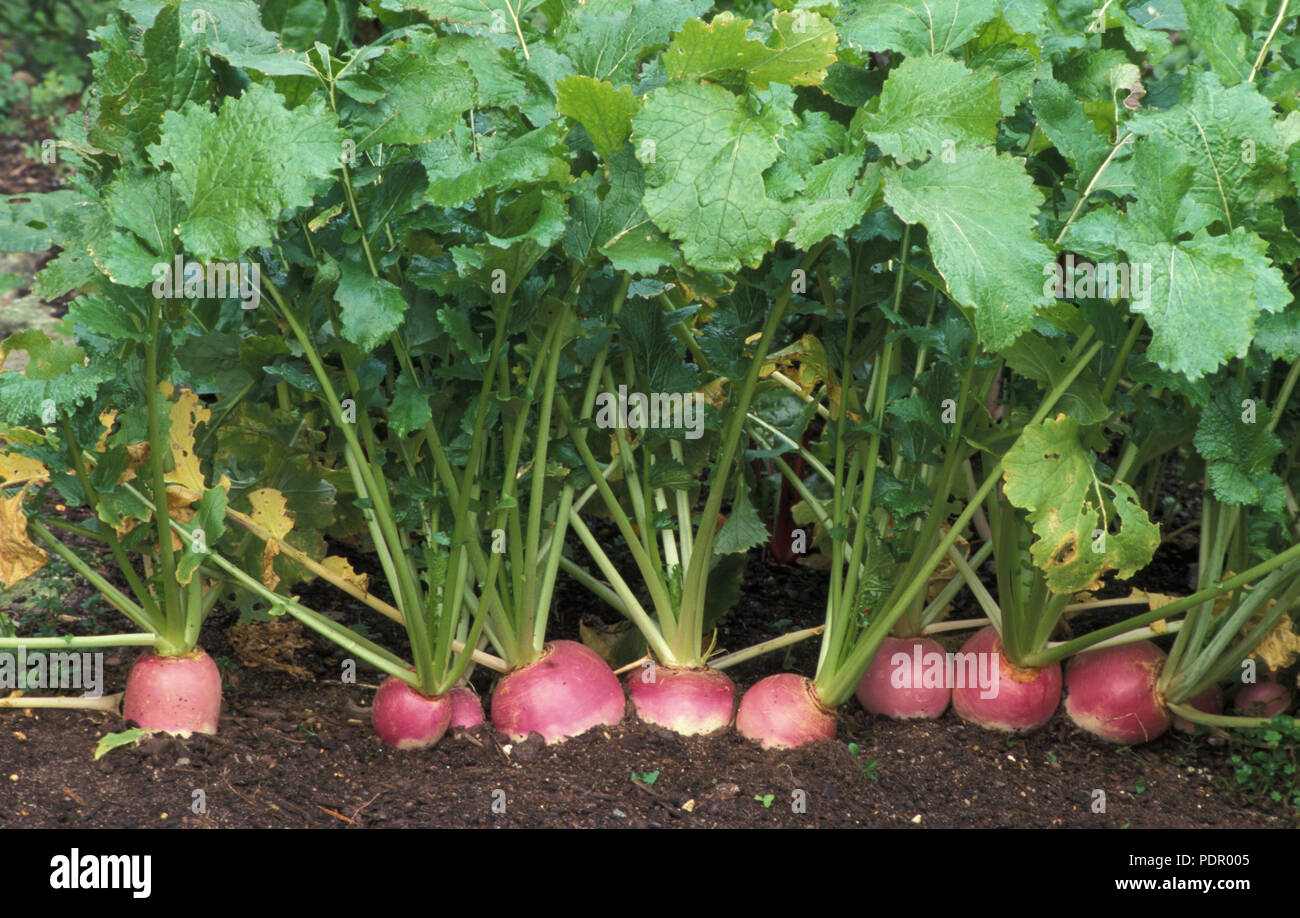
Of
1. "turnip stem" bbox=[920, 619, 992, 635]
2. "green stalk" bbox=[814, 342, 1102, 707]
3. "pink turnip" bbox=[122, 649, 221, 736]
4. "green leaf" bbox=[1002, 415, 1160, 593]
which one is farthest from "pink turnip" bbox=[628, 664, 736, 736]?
"pink turnip" bbox=[122, 649, 221, 736]

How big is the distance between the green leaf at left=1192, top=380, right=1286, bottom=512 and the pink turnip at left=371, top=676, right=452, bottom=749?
1589mm

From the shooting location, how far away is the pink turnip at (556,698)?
2.47 m

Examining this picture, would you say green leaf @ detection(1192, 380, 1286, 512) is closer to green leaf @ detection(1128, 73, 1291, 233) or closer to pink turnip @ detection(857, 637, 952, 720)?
green leaf @ detection(1128, 73, 1291, 233)

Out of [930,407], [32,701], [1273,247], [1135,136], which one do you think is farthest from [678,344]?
[32,701]

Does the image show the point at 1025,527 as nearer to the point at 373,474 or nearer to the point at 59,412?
the point at 373,474

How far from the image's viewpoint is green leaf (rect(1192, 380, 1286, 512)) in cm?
226

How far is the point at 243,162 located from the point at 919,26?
47.4 inches

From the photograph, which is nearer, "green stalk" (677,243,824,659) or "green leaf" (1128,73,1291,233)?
"green leaf" (1128,73,1291,233)

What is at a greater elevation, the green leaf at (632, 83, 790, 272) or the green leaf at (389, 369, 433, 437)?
the green leaf at (632, 83, 790, 272)

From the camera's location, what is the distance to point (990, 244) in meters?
1.86

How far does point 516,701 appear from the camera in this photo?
8.16 feet

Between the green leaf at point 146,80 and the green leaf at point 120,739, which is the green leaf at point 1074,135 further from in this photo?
the green leaf at point 120,739

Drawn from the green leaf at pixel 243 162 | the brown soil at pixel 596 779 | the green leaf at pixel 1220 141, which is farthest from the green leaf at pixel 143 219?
the green leaf at pixel 1220 141

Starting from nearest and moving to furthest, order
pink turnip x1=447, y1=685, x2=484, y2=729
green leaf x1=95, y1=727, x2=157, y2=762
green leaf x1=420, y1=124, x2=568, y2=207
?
green leaf x1=420, y1=124, x2=568, y2=207 → green leaf x1=95, y1=727, x2=157, y2=762 → pink turnip x1=447, y1=685, x2=484, y2=729
